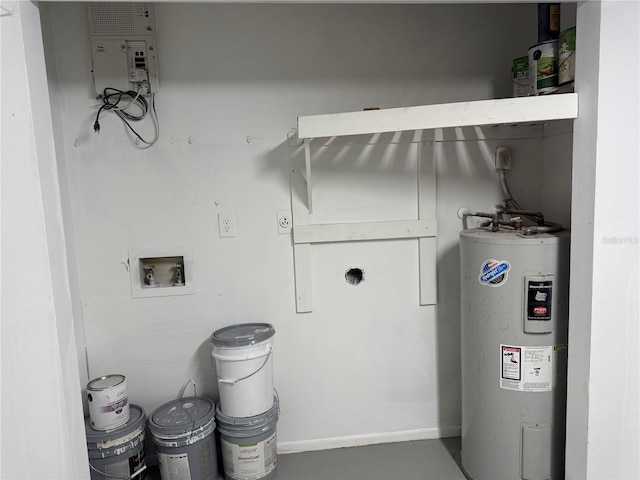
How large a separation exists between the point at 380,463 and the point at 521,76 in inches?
75.6

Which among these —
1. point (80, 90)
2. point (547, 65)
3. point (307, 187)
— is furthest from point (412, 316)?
point (80, 90)

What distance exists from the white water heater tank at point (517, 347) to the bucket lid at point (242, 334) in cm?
91

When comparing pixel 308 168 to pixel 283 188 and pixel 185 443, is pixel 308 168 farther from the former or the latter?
pixel 185 443

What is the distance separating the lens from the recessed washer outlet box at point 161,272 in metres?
2.02

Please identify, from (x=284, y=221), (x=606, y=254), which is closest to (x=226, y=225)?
(x=284, y=221)

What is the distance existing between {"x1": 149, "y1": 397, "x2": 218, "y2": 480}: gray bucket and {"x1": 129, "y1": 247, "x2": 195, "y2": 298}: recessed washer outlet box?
57 centimetres

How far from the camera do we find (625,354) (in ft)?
4.94

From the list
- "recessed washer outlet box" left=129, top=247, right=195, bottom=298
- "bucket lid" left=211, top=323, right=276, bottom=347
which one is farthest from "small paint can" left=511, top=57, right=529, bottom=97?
"recessed washer outlet box" left=129, top=247, right=195, bottom=298

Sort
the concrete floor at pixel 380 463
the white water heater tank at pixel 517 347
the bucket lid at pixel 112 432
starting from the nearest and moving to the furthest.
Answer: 1. the white water heater tank at pixel 517 347
2. the bucket lid at pixel 112 432
3. the concrete floor at pixel 380 463

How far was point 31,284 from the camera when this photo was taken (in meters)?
1.28

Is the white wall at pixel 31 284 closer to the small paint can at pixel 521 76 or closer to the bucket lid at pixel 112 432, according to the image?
the bucket lid at pixel 112 432

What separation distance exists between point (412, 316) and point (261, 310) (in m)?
0.78

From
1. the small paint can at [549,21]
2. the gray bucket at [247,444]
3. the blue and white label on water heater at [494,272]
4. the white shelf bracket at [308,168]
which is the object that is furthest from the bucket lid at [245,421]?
the small paint can at [549,21]

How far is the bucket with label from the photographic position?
1.87 metres
